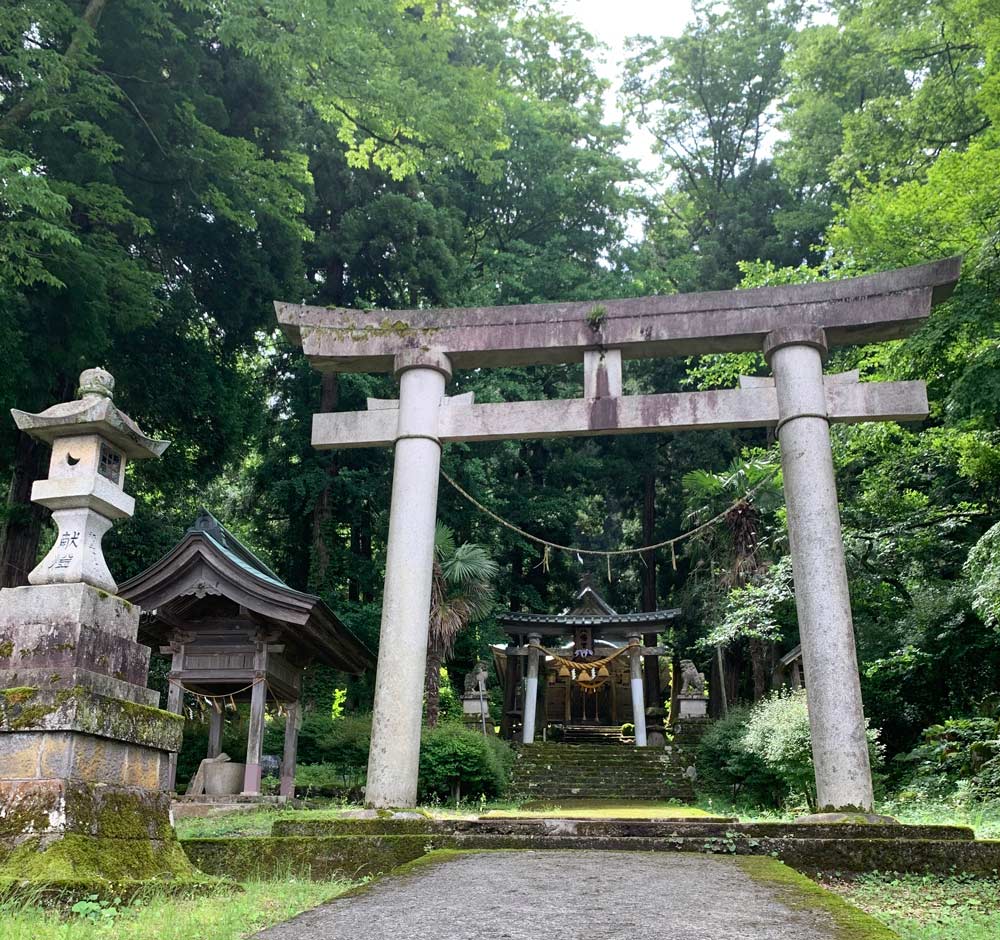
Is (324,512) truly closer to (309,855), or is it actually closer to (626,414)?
(626,414)

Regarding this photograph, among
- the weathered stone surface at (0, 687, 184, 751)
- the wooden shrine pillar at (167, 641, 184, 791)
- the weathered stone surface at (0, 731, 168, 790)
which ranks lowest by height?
the weathered stone surface at (0, 731, 168, 790)

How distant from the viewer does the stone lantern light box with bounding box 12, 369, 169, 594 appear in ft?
17.2

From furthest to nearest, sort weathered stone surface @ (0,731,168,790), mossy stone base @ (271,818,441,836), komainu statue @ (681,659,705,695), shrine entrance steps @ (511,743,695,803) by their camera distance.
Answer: komainu statue @ (681,659,705,695) → shrine entrance steps @ (511,743,695,803) → mossy stone base @ (271,818,441,836) → weathered stone surface @ (0,731,168,790)

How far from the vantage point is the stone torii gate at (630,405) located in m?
7.51

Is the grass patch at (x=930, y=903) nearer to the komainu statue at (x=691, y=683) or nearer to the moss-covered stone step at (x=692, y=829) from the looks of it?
the moss-covered stone step at (x=692, y=829)

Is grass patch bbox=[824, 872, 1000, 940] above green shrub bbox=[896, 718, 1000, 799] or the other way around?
the other way around

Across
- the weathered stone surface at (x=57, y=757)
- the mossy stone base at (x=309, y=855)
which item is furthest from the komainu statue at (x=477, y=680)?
the weathered stone surface at (x=57, y=757)

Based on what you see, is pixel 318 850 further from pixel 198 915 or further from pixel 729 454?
pixel 729 454

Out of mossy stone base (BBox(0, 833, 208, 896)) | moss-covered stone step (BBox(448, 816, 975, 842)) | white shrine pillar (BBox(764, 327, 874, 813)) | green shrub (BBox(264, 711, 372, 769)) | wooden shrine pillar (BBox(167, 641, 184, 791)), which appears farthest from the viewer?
green shrub (BBox(264, 711, 372, 769))

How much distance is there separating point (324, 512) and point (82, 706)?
1727 cm

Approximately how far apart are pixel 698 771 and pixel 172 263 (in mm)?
14835

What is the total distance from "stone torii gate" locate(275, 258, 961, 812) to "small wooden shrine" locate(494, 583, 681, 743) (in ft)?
44.9

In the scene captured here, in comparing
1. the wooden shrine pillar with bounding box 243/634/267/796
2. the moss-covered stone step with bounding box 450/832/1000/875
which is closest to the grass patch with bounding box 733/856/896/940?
the moss-covered stone step with bounding box 450/832/1000/875

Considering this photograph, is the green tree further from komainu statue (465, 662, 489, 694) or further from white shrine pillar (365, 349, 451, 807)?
white shrine pillar (365, 349, 451, 807)
